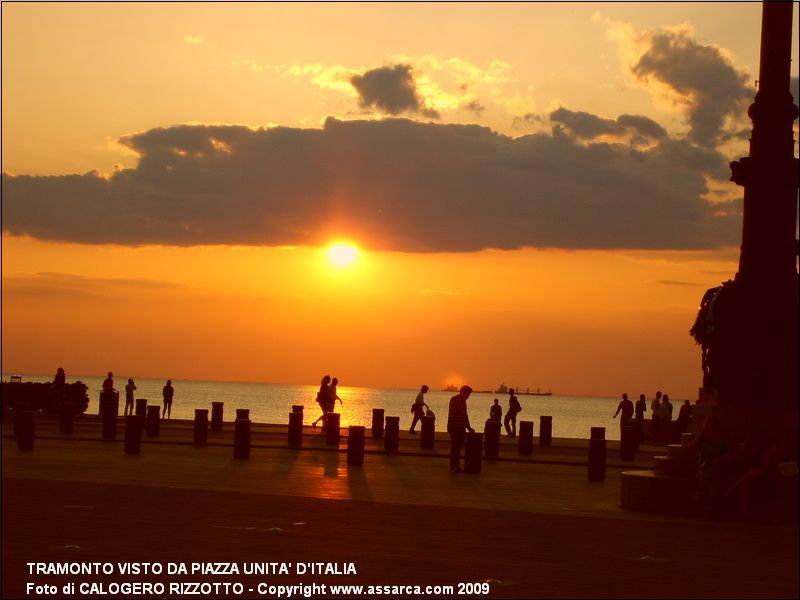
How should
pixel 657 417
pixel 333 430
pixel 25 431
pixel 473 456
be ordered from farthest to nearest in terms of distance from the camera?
pixel 657 417
pixel 333 430
pixel 25 431
pixel 473 456

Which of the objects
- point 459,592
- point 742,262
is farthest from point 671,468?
point 459,592

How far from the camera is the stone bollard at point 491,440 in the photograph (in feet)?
108

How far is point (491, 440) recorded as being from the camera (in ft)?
110

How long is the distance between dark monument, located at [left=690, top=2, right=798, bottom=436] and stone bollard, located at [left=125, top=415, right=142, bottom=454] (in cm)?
1445

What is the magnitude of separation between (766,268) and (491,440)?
48.0 feet

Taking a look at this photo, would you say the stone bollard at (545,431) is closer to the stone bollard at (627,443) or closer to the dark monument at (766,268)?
the stone bollard at (627,443)

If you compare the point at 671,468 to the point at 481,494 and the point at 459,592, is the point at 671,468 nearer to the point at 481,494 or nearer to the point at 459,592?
the point at 481,494

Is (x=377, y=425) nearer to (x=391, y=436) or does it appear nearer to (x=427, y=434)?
(x=427, y=434)

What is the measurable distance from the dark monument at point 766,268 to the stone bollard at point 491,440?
43.7ft

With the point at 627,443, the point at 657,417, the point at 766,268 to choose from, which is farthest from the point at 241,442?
the point at 657,417

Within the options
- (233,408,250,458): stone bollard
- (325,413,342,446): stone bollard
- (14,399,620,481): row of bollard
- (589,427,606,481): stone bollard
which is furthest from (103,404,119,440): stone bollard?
(589,427,606,481): stone bollard

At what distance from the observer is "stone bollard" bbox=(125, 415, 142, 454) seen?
2994 centimetres

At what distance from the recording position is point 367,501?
1906 cm

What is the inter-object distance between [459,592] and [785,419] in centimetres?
937
